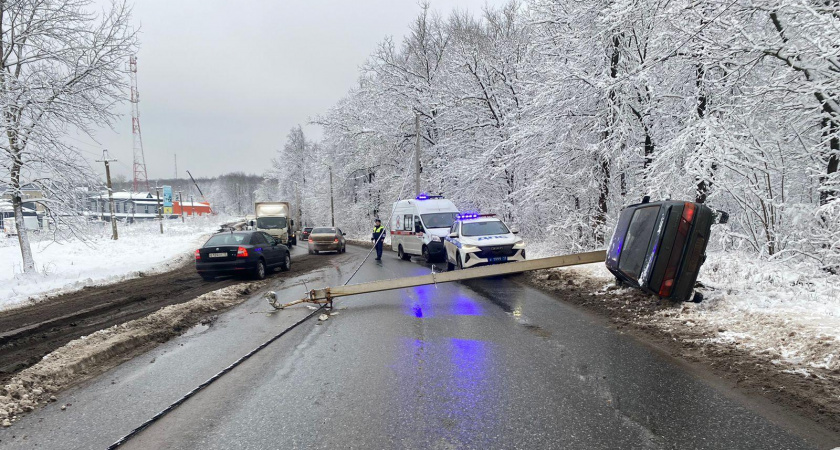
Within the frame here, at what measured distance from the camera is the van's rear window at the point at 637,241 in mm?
7027

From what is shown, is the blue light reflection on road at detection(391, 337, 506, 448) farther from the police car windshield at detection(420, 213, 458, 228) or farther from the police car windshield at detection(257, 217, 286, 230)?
the police car windshield at detection(257, 217, 286, 230)

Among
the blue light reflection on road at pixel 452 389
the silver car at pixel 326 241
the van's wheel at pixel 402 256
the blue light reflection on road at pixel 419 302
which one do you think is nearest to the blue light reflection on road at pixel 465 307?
the blue light reflection on road at pixel 419 302

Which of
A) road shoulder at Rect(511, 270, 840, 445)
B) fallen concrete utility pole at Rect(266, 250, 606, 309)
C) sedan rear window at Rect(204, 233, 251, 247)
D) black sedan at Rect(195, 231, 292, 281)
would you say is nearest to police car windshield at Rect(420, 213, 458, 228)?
black sedan at Rect(195, 231, 292, 281)

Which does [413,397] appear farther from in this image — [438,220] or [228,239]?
[438,220]

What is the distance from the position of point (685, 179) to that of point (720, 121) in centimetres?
151

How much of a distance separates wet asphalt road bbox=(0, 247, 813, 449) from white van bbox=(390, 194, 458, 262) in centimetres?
997

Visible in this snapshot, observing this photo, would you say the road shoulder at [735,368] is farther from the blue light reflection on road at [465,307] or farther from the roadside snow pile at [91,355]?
the roadside snow pile at [91,355]

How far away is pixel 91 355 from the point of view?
564cm

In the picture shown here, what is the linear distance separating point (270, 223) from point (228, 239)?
18.1m

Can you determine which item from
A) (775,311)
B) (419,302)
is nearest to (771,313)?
(775,311)

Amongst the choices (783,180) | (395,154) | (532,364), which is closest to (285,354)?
(532,364)

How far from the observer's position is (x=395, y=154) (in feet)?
107

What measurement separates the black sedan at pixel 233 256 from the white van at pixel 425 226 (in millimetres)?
5900

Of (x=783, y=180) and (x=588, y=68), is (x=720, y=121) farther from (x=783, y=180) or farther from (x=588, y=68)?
(x=588, y=68)
